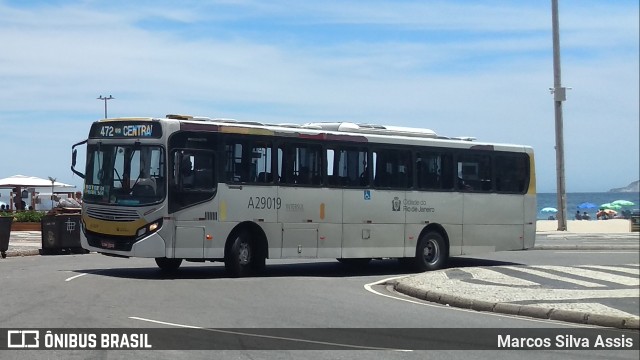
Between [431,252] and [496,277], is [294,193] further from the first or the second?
[496,277]

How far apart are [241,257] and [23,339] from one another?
8844 millimetres

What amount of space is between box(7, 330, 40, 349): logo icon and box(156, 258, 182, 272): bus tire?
28.3 ft

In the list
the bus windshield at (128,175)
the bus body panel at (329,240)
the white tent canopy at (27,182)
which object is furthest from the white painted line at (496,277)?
the white tent canopy at (27,182)

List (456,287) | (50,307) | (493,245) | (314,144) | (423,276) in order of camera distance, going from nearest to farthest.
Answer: (50,307) → (456,287) → (423,276) → (314,144) → (493,245)

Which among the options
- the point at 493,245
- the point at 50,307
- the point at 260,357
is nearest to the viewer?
the point at 260,357

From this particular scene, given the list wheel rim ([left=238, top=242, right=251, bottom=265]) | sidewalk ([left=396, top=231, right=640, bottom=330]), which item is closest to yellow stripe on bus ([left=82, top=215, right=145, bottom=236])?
wheel rim ([left=238, top=242, right=251, bottom=265])

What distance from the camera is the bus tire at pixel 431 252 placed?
21609mm

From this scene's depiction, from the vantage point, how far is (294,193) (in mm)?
19594

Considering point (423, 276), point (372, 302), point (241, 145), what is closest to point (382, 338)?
point (372, 302)

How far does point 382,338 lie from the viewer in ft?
36.0

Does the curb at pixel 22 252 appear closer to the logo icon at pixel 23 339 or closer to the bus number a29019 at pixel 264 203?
the bus number a29019 at pixel 264 203

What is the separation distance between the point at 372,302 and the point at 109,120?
7550mm

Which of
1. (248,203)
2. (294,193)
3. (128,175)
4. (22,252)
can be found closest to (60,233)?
(22,252)

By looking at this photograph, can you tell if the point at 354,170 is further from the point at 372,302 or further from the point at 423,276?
the point at 372,302
